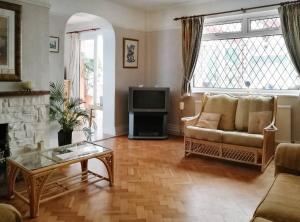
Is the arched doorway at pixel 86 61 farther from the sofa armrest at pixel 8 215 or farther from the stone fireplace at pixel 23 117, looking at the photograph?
the sofa armrest at pixel 8 215

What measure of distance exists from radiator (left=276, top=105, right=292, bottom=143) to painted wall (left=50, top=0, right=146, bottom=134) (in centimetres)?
283

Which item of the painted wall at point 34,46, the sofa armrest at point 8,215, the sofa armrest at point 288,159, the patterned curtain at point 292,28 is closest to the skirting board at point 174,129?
the patterned curtain at point 292,28

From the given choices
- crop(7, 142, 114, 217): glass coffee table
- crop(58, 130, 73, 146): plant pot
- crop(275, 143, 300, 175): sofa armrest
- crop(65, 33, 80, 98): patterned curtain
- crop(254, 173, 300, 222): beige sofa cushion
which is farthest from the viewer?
crop(65, 33, 80, 98): patterned curtain

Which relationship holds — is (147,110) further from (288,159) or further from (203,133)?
(288,159)

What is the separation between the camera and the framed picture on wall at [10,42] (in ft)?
10.7

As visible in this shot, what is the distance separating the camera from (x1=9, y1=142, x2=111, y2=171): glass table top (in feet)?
8.48

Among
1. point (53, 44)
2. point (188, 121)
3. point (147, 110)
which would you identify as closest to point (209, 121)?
point (188, 121)

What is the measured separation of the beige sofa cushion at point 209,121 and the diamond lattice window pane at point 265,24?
1721mm

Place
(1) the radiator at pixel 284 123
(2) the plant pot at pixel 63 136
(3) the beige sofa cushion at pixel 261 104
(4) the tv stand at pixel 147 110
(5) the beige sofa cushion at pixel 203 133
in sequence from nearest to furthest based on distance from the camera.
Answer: (5) the beige sofa cushion at pixel 203 133 < (3) the beige sofa cushion at pixel 261 104 < (2) the plant pot at pixel 63 136 < (1) the radiator at pixel 284 123 < (4) the tv stand at pixel 147 110

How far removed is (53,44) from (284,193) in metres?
3.74

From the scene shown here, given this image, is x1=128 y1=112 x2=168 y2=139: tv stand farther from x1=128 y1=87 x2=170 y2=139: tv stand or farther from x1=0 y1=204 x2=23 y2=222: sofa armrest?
x1=0 y1=204 x2=23 y2=222: sofa armrest

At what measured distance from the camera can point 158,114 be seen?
5.42 m

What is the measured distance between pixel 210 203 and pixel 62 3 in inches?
141

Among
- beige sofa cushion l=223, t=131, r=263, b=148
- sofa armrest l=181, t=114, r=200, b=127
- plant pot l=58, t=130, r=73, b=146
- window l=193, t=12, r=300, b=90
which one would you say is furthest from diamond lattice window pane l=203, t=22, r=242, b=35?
plant pot l=58, t=130, r=73, b=146
